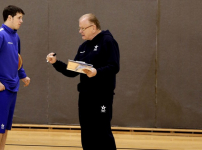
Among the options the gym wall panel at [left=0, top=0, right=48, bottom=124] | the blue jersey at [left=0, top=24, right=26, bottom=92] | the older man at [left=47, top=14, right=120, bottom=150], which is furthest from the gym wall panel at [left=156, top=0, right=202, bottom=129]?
the blue jersey at [left=0, top=24, right=26, bottom=92]

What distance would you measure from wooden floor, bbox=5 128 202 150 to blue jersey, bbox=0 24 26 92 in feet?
4.22

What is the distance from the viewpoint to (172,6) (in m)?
5.21

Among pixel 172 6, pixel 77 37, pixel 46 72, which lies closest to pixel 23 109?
pixel 46 72

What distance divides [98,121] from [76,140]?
5.96 feet

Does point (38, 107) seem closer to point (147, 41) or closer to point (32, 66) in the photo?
point (32, 66)

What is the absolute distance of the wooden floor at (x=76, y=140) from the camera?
4.34 metres

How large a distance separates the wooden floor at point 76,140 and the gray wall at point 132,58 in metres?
0.28

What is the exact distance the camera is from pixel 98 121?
3062mm

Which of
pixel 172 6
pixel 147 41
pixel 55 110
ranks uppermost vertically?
pixel 172 6

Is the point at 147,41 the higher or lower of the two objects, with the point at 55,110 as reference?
higher

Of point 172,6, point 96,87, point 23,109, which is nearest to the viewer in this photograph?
point 96,87

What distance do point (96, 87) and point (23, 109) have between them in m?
2.91

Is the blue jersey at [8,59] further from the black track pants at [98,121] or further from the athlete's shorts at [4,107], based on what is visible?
the black track pants at [98,121]

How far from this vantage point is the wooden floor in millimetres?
4344
